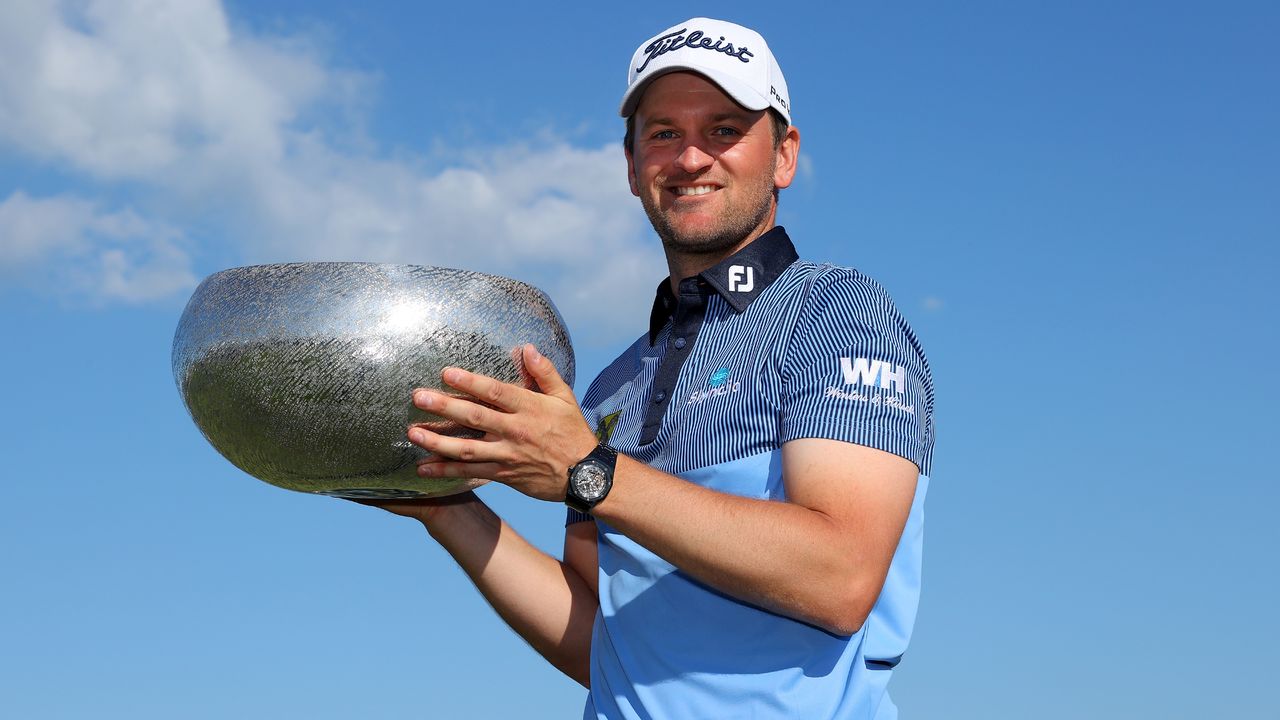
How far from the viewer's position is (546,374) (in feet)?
10.2

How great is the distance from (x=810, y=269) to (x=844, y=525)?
37.2 inches

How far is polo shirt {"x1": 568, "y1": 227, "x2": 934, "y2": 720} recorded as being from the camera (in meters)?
3.20

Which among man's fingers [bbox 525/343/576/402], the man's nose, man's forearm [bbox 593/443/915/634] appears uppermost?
the man's nose

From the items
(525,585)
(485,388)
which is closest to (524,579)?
(525,585)

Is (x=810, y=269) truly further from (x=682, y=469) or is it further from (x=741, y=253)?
(x=682, y=469)

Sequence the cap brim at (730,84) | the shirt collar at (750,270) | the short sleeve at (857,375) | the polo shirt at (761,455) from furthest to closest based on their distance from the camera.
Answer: the cap brim at (730,84) → the shirt collar at (750,270) → the polo shirt at (761,455) → the short sleeve at (857,375)

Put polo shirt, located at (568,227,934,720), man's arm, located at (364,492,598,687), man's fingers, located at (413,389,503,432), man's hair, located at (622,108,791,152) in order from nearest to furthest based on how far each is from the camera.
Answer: man's fingers, located at (413,389,503,432) < polo shirt, located at (568,227,934,720) < man's hair, located at (622,108,791,152) < man's arm, located at (364,492,598,687)

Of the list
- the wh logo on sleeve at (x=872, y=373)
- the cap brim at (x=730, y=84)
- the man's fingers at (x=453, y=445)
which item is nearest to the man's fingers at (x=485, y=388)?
the man's fingers at (x=453, y=445)

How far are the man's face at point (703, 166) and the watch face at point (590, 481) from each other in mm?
1123

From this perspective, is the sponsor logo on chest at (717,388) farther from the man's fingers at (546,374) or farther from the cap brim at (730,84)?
the cap brim at (730,84)

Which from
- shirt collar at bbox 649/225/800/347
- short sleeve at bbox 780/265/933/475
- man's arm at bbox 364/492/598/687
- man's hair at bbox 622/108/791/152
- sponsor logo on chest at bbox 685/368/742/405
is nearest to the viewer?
short sleeve at bbox 780/265/933/475

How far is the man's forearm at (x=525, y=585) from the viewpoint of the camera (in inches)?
172

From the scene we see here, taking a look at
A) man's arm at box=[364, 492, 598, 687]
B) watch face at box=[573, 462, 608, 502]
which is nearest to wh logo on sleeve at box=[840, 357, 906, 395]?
watch face at box=[573, 462, 608, 502]

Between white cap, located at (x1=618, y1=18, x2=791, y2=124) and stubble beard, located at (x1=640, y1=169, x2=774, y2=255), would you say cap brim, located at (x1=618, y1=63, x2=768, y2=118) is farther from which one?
stubble beard, located at (x1=640, y1=169, x2=774, y2=255)
